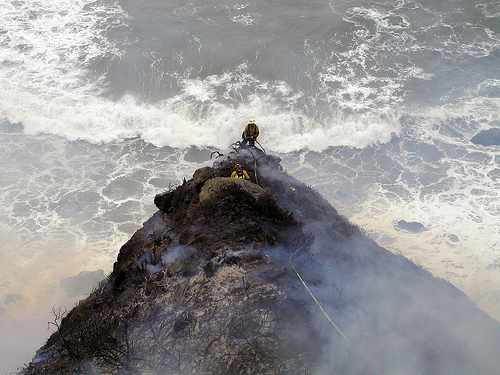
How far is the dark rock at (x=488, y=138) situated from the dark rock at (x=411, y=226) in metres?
7.86

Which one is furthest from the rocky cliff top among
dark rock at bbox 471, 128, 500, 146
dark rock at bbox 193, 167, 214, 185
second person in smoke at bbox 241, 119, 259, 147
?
dark rock at bbox 471, 128, 500, 146

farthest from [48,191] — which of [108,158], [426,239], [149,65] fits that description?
[426,239]

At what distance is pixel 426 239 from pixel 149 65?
62.8 feet

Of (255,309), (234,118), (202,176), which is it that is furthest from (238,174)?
(234,118)

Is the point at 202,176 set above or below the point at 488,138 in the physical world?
above

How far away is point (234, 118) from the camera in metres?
21.4

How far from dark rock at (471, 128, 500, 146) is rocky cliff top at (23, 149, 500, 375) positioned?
1434 cm

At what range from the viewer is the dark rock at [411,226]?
15.8 m

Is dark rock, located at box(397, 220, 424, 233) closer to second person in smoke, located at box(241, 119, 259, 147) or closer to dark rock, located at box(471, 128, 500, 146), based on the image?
dark rock, located at box(471, 128, 500, 146)

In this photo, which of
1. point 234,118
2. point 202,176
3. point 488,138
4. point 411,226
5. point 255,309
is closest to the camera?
point 255,309

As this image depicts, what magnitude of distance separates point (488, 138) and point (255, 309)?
19.5 metres

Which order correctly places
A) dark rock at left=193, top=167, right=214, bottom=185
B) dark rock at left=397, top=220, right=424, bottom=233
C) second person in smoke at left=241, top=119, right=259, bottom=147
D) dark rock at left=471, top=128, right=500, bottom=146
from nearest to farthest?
dark rock at left=193, top=167, right=214, bottom=185 < second person in smoke at left=241, top=119, right=259, bottom=147 < dark rock at left=397, top=220, right=424, bottom=233 < dark rock at left=471, top=128, right=500, bottom=146

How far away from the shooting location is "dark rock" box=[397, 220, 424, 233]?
1582 cm

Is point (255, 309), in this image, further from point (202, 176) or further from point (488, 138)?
point (488, 138)
